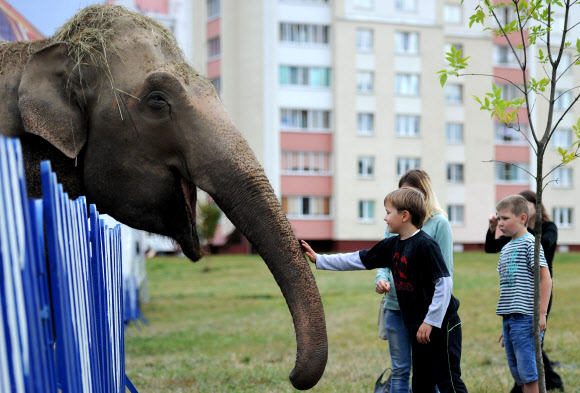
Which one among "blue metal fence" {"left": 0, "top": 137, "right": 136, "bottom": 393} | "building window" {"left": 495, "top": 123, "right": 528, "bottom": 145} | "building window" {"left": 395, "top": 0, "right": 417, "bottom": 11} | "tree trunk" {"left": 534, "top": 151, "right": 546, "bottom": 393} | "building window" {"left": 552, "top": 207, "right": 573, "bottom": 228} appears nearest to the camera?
"blue metal fence" {"left": 0, "top": 137, "right": 136, "bottom": 393}

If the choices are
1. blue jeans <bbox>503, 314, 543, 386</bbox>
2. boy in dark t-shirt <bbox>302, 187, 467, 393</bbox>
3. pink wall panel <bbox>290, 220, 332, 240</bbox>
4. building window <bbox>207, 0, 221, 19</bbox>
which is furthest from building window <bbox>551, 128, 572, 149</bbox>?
boy in dark t-shirt <bbox>302, 187, 467, 393</bbox>

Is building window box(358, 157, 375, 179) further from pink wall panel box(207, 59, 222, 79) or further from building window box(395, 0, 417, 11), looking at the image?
pink wall panel box(207, 59, 222, 79)

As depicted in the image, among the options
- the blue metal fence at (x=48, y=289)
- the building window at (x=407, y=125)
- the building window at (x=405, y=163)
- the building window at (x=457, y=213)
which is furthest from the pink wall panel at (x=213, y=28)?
the blue metal fence at (x=48, y=289)

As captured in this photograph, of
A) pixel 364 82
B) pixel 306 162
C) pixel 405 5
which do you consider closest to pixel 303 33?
pixel 364 82

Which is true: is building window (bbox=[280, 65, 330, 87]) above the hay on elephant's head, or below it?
above

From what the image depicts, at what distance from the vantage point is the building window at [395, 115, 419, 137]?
5062 cm

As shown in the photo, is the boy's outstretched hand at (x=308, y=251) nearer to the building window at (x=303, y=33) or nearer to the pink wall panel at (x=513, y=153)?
the building window at (x=303, y=33)

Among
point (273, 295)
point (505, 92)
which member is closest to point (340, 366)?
point (273, 295)

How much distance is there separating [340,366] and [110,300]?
526 cm

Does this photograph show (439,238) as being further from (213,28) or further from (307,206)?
(213,28)

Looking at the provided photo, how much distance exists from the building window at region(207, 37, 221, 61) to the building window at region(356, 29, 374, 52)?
8477 millimetres

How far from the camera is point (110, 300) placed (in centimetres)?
458

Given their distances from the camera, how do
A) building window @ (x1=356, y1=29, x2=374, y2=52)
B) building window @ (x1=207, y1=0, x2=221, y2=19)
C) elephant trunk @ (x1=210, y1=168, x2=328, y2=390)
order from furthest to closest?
building window @ (x1=207, y1=0, x2=221, y2=19) → building window @ (x1=356, y1=29, x2=374, y2=52) → elephant trunk @ (x1=210, y1=168, x2=328, y2=390)

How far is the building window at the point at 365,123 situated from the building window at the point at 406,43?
4347 mm
